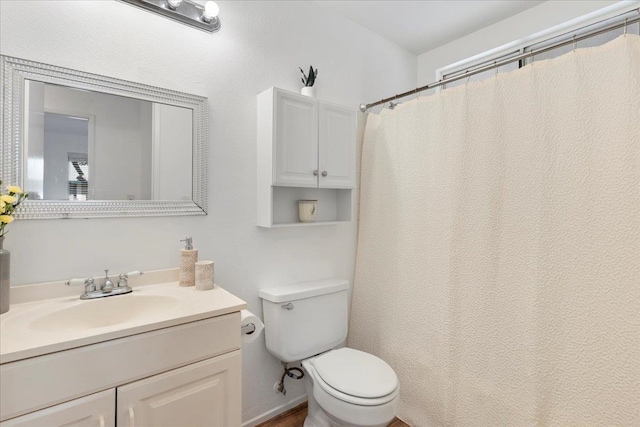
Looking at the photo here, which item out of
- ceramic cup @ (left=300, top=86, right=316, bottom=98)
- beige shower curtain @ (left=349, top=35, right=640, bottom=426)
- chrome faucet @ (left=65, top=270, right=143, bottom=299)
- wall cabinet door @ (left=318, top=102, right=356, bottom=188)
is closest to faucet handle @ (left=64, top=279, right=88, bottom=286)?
chrome faucet @ (left=65, top=270, right=143, bottom=299)

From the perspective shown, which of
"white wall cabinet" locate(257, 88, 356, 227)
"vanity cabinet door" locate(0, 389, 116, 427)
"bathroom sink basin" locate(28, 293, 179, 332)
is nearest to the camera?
"vanity cabinet door" locate(0, 389, 116, 427)

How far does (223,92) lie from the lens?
5.29 feet

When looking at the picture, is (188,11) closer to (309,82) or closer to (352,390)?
(309,82)

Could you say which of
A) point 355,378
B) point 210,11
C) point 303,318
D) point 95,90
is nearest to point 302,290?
point 303,318

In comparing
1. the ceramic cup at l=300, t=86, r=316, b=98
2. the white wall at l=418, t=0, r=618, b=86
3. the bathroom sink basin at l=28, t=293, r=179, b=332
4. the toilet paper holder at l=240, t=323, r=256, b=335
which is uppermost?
the white wall at l=418, t=0, r=618, b=86

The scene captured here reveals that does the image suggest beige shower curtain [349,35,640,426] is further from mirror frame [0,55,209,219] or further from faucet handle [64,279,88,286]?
faucet handle [64,279,88,286]

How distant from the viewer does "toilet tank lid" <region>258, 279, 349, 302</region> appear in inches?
66.4

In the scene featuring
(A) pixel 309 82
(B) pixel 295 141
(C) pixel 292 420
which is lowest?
(C) pixel 292 420

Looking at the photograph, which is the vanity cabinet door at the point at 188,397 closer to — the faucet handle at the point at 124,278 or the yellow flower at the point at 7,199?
the faucet handle at the point at 124,278

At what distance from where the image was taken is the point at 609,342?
122 cm

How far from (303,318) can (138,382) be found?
904 millimetres

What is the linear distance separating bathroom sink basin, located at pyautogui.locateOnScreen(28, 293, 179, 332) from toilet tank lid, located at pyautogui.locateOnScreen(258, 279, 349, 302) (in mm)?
548

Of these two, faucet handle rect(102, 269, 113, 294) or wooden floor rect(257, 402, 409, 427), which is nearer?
faucet handle rect(102, 269, 113, 294)

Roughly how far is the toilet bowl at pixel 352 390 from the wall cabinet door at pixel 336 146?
3.09 feet
